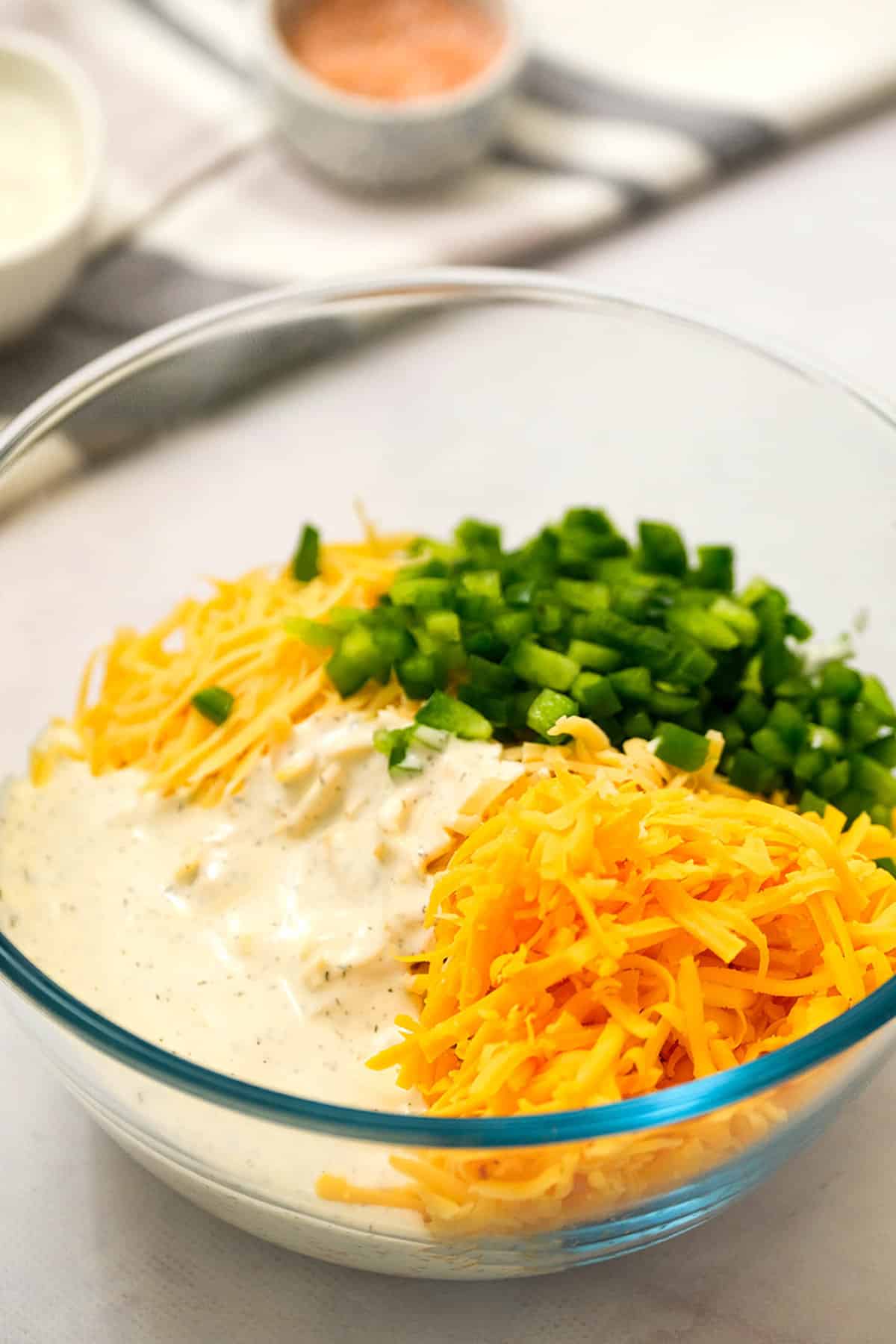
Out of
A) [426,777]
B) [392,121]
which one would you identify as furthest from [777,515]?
[392,121]

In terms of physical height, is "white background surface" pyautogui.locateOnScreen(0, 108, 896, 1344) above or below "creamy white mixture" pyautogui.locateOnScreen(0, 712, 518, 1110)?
below

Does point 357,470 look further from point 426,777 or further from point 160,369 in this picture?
point 426,777

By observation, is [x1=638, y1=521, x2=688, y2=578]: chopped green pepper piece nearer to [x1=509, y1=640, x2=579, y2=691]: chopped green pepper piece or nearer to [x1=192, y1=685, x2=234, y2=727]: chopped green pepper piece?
[x1=509, y1=640, x2=579, y2=691]: chopped green pepper piece

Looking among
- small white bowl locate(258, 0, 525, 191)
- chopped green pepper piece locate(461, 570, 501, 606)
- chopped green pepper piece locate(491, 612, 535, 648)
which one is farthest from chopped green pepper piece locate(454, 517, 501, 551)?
small white bowl locate(258, 0, 525, 191)

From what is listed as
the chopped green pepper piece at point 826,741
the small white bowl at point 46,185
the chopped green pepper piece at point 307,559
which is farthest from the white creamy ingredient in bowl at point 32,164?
the chopped green pepper piece at point 826,741

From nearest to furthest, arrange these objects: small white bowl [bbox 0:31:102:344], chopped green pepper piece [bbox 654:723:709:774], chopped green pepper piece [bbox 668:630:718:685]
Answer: chopped green pepper piece [bbox 654:723:709:774] → chopped green pepper piece [bbox 668:630:718:685] → small white bowl [bbox 0:31:102:344]

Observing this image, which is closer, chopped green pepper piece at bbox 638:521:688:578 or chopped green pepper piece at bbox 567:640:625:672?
chopped green pepper piece at bbox 567:640:625:672

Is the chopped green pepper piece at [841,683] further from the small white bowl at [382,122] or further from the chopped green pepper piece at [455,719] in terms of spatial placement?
the small white bowl at [382,122]

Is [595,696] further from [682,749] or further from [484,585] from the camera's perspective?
[484,585]
